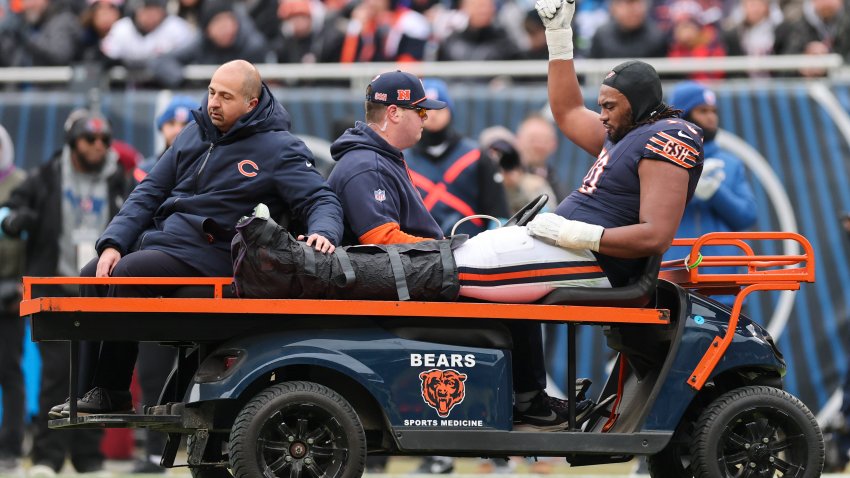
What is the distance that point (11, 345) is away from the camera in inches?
465

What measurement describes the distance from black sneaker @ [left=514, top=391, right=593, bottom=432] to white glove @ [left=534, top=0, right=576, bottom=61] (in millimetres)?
1744

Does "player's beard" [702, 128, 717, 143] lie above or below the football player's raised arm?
below

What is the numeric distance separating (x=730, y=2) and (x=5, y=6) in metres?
7.20

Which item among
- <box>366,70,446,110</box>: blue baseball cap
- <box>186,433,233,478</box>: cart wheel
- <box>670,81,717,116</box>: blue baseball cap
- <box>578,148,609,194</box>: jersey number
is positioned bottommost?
<box>186,433,233,478</box>: cart wheel

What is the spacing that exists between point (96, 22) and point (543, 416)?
8540 millimetres

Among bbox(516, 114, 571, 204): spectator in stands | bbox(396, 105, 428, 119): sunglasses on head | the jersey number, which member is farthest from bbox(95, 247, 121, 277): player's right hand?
bbox(516, 114, 571, 204): spectator in stands

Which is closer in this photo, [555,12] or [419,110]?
[419,110]

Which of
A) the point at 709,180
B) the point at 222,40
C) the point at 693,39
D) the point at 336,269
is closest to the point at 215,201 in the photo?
the point at 336,269

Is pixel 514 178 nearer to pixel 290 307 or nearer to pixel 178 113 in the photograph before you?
pixel 178 113

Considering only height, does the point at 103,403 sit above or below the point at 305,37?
below

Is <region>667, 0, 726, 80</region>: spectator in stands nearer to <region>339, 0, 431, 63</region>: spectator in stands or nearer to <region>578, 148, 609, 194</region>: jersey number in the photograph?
<region>339, 0, 431, 63</region>: spectator in stands

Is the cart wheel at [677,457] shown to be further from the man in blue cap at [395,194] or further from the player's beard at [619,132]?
the player's beard at [619,132]

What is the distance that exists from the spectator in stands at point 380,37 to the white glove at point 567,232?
703 centimetres

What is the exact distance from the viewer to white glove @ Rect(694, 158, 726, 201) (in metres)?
10.1
